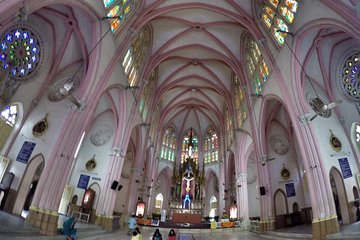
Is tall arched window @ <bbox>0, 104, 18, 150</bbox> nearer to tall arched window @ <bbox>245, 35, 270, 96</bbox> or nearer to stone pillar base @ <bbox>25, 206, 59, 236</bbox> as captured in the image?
stone pillar base @ <bbox>25, 206, 59, 236</bbox>

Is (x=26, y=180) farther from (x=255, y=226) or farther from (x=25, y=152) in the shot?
(x=255, y=226)

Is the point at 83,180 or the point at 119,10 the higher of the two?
the point at 119,10

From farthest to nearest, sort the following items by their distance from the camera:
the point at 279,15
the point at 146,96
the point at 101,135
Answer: the point at 146,96, the point at 101,135, the point at 279,15

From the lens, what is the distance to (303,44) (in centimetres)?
1188

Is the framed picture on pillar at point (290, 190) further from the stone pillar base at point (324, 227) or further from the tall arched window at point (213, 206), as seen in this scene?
the tall arched window at point (213, 206)

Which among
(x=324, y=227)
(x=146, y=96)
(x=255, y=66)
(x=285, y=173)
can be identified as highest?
(x=255, y=66)

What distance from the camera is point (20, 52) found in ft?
38.5

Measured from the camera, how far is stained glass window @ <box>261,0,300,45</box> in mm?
11930

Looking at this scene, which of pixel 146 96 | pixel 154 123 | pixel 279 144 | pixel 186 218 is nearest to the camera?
pixel 279 144

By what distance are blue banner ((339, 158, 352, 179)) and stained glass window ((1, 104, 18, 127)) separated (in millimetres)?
18997

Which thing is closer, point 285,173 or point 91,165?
point 91,165

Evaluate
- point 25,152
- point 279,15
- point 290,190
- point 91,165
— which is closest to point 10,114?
point 25,152

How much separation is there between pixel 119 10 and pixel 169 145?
23465 mm

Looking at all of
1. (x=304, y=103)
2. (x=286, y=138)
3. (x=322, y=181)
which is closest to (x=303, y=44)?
(x=304, y=103)
